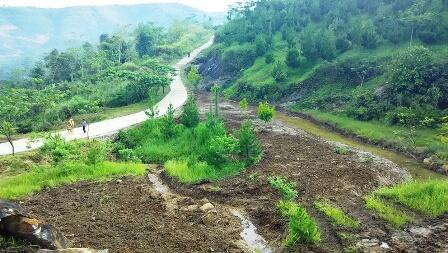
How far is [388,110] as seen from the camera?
4356cm

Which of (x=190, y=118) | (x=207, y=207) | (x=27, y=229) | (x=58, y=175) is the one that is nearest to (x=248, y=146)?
(x=207, y=207)

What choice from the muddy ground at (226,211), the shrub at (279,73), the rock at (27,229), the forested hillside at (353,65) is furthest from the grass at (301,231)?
the shrub at (279,73)

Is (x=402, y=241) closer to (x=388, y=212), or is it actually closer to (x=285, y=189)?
(x=388, y=212)

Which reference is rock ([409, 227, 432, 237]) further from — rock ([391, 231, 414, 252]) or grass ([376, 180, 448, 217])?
grass ([376, 180, 448, 217])

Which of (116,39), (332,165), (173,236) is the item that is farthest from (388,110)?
(116,39)

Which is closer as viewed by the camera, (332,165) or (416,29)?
(332,165)

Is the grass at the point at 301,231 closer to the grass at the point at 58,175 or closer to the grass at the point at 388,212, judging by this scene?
the grass at the point at 388,212

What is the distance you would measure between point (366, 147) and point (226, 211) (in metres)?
20.7

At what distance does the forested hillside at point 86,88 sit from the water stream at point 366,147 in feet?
55.4

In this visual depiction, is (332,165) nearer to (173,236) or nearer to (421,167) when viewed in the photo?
(421,167)

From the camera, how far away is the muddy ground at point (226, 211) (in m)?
17.5

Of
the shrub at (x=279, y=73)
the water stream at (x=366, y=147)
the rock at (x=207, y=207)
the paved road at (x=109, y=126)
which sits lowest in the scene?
the water stream at (x=366, y=147)

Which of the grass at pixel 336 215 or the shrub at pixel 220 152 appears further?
the shrub at pixel 220 152

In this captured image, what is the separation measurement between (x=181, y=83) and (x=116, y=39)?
85.8ft
